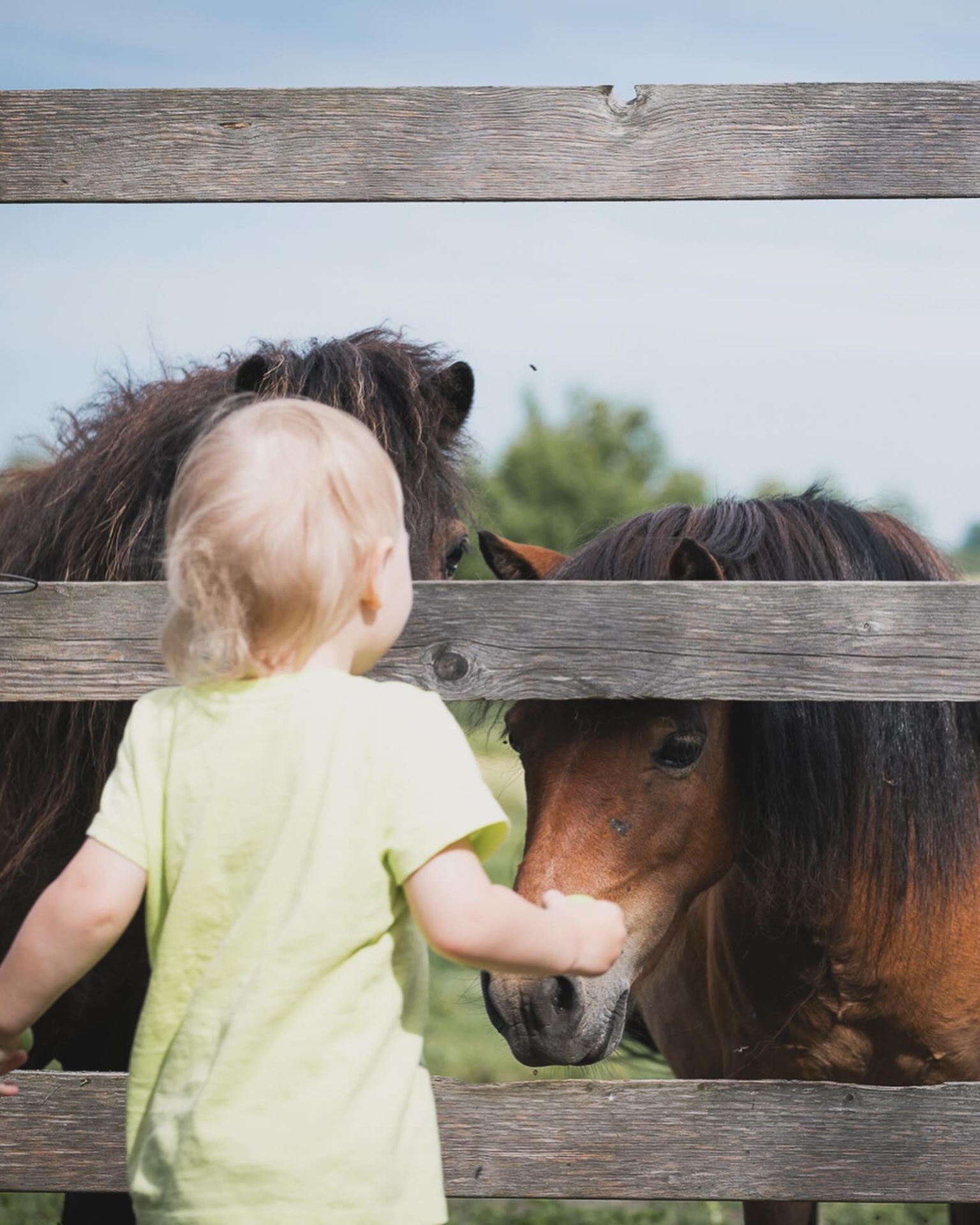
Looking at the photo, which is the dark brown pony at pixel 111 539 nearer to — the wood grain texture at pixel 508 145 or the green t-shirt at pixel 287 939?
the wood grain texture at pixel 508 145

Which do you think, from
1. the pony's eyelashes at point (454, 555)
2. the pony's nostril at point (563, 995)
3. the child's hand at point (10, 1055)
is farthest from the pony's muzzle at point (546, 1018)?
the pony's eyelashes at point (454, 555)

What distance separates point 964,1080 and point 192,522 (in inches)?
79.0

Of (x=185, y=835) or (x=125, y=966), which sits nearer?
(x=185, y=835)

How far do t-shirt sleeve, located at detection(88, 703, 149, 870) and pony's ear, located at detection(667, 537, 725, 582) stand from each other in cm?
112

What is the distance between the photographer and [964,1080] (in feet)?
7.88

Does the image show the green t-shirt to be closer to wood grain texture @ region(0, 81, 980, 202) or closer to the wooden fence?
the wooden fence

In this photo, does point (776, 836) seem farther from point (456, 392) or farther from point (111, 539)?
point (111, 539)

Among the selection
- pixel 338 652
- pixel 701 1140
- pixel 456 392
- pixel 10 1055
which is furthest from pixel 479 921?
pixel 456 392

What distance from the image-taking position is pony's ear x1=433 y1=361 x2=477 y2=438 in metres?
2.78

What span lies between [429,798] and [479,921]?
0.42ft

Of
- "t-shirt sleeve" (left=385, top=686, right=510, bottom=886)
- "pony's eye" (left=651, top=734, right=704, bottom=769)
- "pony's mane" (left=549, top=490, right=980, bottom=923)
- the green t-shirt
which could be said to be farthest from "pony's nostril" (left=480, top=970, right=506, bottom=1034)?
"t-shirt sleeve" (left=385, top=686, right=510, bottom=886)

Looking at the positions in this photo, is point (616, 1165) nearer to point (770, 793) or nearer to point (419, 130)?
point (770, 793)

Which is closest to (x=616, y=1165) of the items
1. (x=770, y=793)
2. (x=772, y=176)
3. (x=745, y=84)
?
(x=770, y=793)

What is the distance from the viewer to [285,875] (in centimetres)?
120
